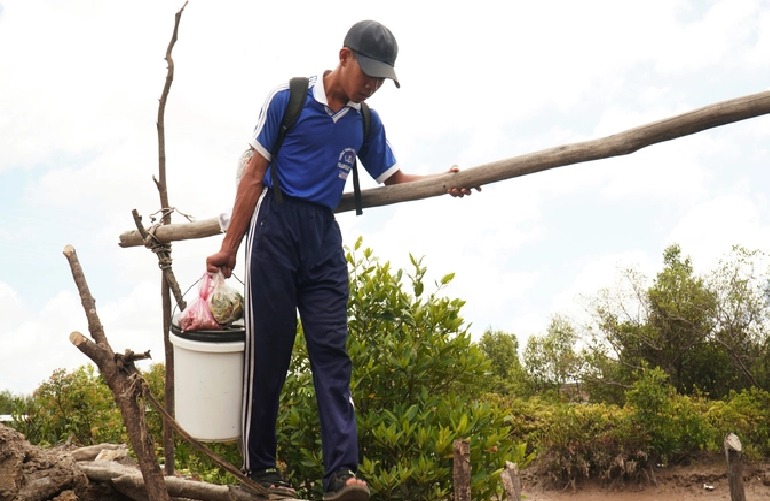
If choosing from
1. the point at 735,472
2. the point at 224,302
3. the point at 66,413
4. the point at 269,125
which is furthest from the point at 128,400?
the point at 66,413

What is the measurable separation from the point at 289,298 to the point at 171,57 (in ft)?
9.29

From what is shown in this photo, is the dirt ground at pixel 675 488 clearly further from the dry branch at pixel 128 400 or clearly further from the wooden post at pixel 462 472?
the dry branch at pixel 128 400

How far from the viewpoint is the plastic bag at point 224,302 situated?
4074mm

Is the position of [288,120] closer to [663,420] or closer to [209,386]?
[209,386]

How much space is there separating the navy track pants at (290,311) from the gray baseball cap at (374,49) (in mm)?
783

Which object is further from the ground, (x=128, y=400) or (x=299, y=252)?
(x=299, y=252)

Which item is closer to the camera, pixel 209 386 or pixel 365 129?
Result: pixel 209 386

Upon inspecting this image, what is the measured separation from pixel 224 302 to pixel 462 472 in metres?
1.53

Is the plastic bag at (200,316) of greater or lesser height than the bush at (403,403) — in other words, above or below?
above

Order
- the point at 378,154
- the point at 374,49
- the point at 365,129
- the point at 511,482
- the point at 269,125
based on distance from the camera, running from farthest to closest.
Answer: the point at 378,154 < the point at 365,129 < the point at 511,482 < the point at 269,125 < the point at 374,49

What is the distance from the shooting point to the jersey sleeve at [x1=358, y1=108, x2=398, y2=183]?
4.43 m

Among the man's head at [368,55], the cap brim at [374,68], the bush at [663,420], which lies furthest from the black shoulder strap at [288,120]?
the bush at [663,420]

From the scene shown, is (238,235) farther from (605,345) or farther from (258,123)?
(605,345)

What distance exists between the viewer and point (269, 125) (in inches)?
157
